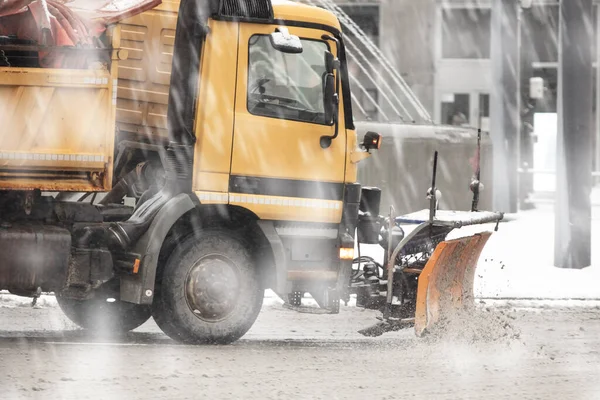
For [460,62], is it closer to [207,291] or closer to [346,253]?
[346,253]

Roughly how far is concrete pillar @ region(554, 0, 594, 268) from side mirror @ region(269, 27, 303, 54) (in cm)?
771

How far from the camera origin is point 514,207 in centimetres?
2772

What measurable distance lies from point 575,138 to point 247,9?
770 centimetres

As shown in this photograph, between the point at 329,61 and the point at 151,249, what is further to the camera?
the point at 329,61

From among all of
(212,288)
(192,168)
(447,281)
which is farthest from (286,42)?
(447,281)

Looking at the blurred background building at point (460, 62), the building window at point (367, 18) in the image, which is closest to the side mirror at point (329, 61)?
the blurred background building at point (460, 62)

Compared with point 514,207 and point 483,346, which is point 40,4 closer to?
point 483,346

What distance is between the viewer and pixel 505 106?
2761cm

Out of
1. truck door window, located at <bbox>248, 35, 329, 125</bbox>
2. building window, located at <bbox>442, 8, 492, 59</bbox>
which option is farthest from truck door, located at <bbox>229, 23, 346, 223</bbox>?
building window, located at <bbox>442, 8, 492, 59</bbox>

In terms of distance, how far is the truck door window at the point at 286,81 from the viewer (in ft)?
33.9

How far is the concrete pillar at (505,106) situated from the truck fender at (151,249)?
59.2 ft

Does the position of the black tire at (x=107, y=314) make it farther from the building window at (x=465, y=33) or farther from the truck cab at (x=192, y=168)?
the building window at (x=465, y=33)

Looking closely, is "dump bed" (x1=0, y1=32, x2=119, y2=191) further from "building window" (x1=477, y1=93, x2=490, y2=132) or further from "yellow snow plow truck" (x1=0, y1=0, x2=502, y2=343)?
"building window" (x1=477, y1=93, x2=490, y2=132)

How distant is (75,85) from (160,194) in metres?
1.10
